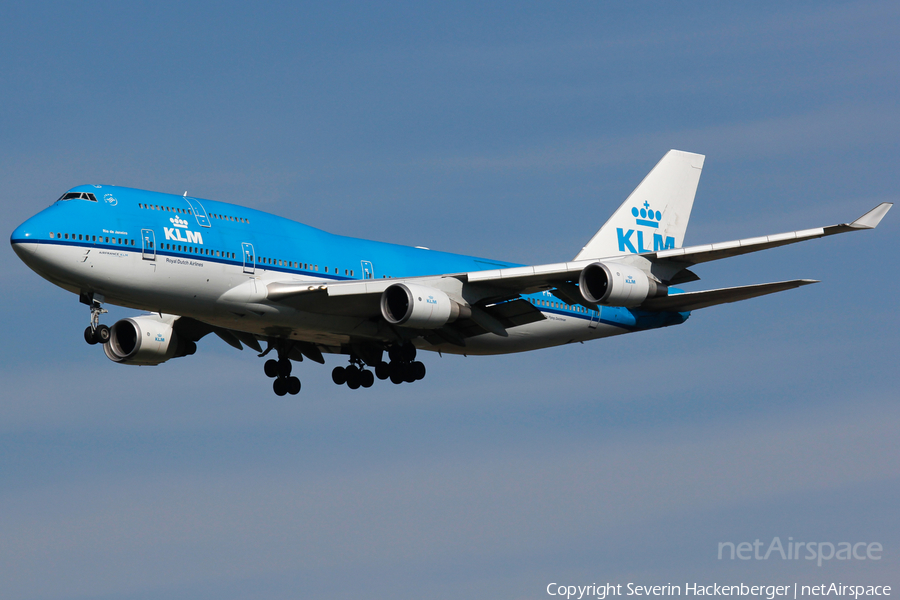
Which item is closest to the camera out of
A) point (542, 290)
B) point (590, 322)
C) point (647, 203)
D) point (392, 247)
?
point (542, 290)

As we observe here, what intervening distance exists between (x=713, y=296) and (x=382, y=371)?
38.9ft

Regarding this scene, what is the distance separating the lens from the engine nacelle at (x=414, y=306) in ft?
128

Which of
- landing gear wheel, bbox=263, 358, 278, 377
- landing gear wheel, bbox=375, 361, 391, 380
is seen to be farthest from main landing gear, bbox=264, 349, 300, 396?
landing gear wheel, bbox=375, 361, 391, 380

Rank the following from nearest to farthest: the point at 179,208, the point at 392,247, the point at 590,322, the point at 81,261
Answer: the point at 81,261, the point at 179,208, the point at 392,247, the point at 590,322

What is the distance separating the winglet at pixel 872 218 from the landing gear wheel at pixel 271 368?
2106cm

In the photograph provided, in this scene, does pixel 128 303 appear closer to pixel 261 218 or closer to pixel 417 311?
pixel 261 218

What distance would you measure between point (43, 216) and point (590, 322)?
20.8 m

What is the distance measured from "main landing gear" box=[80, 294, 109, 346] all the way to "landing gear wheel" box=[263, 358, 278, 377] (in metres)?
9.16

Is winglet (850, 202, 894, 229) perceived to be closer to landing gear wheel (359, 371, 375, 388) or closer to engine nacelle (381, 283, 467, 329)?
engine nacelle (381, 283, 467, 329)

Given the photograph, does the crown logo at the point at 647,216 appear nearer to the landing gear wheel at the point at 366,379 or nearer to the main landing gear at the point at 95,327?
the landing gear wheel at the point at 366,379

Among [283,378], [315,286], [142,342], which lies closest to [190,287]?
[315,286]

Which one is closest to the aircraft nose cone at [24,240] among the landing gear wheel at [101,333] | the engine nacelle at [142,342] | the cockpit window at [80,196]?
the cockpit window at [80,196]

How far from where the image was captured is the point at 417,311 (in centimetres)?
3884

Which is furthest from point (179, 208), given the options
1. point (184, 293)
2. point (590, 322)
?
point (590, 322)
